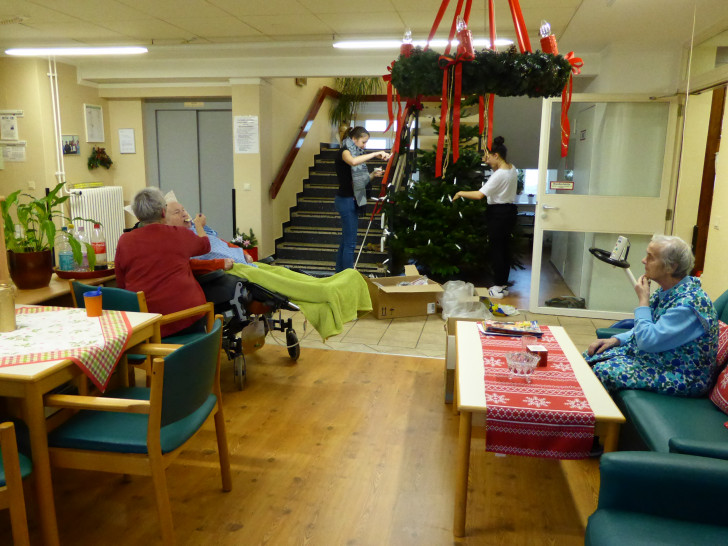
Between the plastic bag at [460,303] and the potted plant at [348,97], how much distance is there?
149 inches

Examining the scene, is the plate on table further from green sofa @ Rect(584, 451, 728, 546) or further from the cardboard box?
green sofa @ Rect(584, 451, 728, 546)

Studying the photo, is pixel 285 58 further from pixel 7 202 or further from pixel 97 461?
pixel 97 461

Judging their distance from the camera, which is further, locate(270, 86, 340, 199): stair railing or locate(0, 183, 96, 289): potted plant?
locate(270, 86, 340, 199): stair railing

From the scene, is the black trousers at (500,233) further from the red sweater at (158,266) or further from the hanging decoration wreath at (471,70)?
the hanging decoration wreath at (471,70)

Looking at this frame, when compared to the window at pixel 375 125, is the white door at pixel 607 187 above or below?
below

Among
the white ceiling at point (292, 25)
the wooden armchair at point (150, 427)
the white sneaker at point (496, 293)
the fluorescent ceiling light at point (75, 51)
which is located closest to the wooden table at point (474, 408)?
the wooden armchair at point (150, 427)

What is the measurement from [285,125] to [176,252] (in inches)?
183

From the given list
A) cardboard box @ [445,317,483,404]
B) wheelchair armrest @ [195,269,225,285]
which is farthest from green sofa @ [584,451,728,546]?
wheelchair armrest @ [195,269,225,285]

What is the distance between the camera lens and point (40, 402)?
1.89 m

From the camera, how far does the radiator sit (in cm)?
658

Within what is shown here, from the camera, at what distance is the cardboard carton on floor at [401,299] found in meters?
5.08

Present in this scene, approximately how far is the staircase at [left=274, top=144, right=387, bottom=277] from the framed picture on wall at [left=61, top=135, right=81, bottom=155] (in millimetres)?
2598

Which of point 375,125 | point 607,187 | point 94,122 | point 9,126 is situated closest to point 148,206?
point 607,187

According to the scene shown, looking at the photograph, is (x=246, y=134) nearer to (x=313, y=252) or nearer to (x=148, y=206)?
(x=313, y=252)
